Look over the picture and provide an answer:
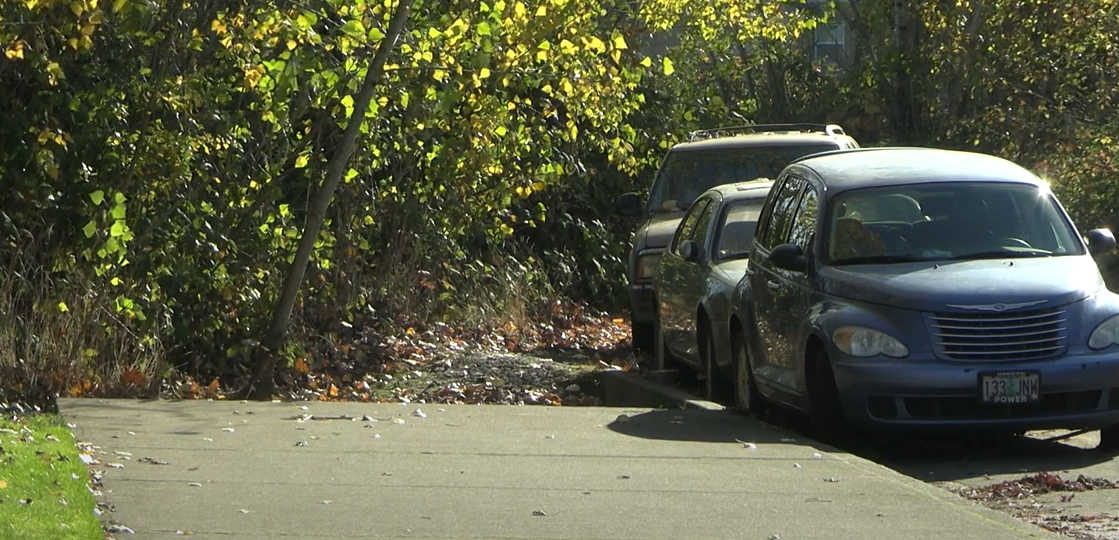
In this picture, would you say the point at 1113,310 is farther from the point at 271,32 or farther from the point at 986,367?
the point at 271,32

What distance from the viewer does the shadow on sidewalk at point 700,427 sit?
9.28 metres

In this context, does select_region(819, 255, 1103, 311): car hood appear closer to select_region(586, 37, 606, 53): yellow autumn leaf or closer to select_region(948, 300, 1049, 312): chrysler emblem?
select_region(948, 300, 1049, 312): chrysler emblem

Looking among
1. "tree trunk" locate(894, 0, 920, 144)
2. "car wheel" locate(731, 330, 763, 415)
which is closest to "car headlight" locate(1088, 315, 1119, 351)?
"car wheel" locate(731, 330, 763, 415)

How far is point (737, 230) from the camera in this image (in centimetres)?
1216

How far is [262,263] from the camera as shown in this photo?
12945mm

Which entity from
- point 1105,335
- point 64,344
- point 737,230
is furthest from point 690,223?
point 64,344

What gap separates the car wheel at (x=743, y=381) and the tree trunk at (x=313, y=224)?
9.61 ft

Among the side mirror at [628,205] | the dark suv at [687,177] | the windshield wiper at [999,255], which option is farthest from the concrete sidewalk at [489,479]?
the side mirror at [628,205]

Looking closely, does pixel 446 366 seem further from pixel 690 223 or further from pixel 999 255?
pixel 999 255

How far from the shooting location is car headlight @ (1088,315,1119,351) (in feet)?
29.5

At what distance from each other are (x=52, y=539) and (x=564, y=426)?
13.2 feet

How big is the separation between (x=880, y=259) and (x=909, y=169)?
854mm

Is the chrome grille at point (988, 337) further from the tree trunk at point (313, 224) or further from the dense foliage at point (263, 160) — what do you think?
the tree trunk at point (313, 224)

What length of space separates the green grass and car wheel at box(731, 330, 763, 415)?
13.3ft
